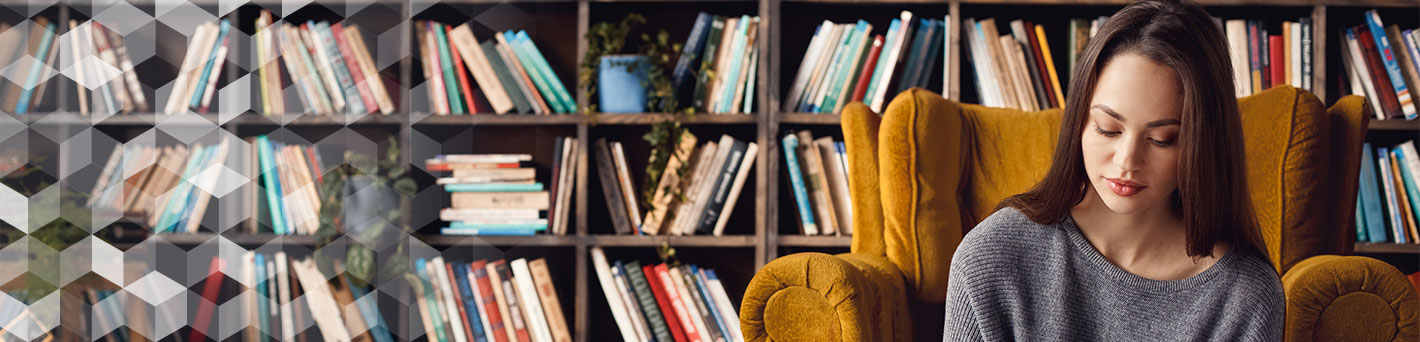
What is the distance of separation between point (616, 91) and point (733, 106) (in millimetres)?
274

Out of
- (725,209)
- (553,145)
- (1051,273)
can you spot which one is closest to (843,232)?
(725,209)

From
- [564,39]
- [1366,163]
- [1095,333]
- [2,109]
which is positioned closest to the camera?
[1095,333]

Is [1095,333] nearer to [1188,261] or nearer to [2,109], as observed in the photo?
[1188,261]

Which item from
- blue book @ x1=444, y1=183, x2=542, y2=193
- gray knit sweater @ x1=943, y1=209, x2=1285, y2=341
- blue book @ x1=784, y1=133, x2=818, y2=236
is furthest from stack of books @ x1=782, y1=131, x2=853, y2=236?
gray knit sweater @ x1=943, y1=209, x2=1285, y2=341

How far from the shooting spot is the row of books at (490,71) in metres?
1.95

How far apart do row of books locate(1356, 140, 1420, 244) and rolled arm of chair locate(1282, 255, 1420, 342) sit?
3.19ft

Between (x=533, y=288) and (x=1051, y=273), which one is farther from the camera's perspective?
(x=533, y=288)

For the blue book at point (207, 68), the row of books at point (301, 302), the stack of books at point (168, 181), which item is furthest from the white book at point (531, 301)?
the blue book at point (207, 68)

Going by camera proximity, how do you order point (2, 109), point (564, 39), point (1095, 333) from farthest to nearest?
point (564, 39)
point (2, 109)
point (1095, 333)

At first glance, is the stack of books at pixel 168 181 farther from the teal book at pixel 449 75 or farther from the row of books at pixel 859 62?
the row of books at pixel 859 62

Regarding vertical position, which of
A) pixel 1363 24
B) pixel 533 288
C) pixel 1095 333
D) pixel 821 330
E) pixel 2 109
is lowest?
pixel 533 288

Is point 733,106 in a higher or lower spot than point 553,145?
higher

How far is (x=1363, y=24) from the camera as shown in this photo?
1.95m

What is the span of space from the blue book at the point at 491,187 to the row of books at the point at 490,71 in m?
0.17
